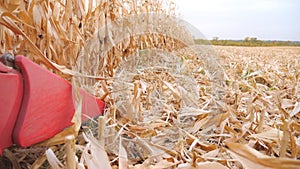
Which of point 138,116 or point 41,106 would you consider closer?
point 41,106

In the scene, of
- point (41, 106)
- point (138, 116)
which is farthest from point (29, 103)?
point (138, 116)

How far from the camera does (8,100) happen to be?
44 centimetres

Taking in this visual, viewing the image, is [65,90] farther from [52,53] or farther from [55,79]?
[52,53]

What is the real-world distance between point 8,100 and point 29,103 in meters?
0.03

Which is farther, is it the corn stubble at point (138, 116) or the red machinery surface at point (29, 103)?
the corn stubble at point (138, 116)

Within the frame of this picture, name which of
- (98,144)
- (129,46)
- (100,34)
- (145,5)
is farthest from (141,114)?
(145,5)

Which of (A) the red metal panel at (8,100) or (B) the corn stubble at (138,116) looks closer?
(A) the red metal panel at (8,100)

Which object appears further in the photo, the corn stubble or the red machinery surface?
the corn stubble

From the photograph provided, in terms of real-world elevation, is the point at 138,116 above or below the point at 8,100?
below

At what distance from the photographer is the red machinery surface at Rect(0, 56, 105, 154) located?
44 cm

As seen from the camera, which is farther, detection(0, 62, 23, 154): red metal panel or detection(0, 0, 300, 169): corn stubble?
detection(0, 0, 300, 169): corn stubble

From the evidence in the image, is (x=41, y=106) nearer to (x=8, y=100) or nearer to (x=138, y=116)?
(x=8, y=100)

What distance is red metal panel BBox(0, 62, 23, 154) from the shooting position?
43 centimetres

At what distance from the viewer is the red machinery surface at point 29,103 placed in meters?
0.44
